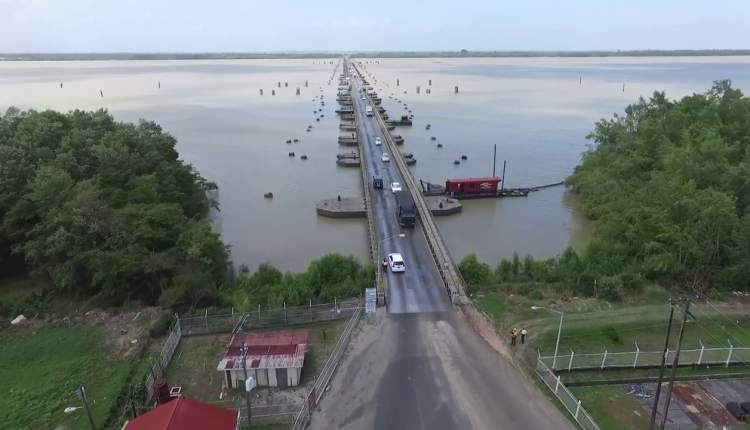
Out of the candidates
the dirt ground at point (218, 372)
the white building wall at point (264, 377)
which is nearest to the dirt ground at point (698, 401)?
the dirt ground at point (218, 372)

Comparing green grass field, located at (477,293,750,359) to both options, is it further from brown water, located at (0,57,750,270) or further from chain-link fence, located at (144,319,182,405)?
chain-link fence, located at (144,319,182,405)

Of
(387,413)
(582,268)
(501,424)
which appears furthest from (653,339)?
(387,413)

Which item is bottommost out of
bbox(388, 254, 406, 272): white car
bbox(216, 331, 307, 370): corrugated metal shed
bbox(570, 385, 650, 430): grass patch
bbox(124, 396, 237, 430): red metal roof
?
bbox(570, 385, 650, 430): grass patch

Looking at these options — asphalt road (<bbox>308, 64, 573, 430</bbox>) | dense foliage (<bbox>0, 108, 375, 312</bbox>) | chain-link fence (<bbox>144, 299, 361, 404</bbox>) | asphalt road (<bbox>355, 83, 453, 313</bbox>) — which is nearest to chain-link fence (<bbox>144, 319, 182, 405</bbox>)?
chain-link fence (<bbox>144, 299, 361, 404</bbox>)

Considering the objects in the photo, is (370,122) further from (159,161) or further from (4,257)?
(4,257)

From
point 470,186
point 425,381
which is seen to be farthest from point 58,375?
point 470,186

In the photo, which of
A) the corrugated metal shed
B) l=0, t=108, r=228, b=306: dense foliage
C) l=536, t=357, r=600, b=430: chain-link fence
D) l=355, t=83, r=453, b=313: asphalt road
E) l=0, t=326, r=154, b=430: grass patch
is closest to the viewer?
l=536, t=357, r=600, b=430: chain-link fence

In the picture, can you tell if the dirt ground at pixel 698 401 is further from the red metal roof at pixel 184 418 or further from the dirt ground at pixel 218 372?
the red metal roof at pixel 184 418
